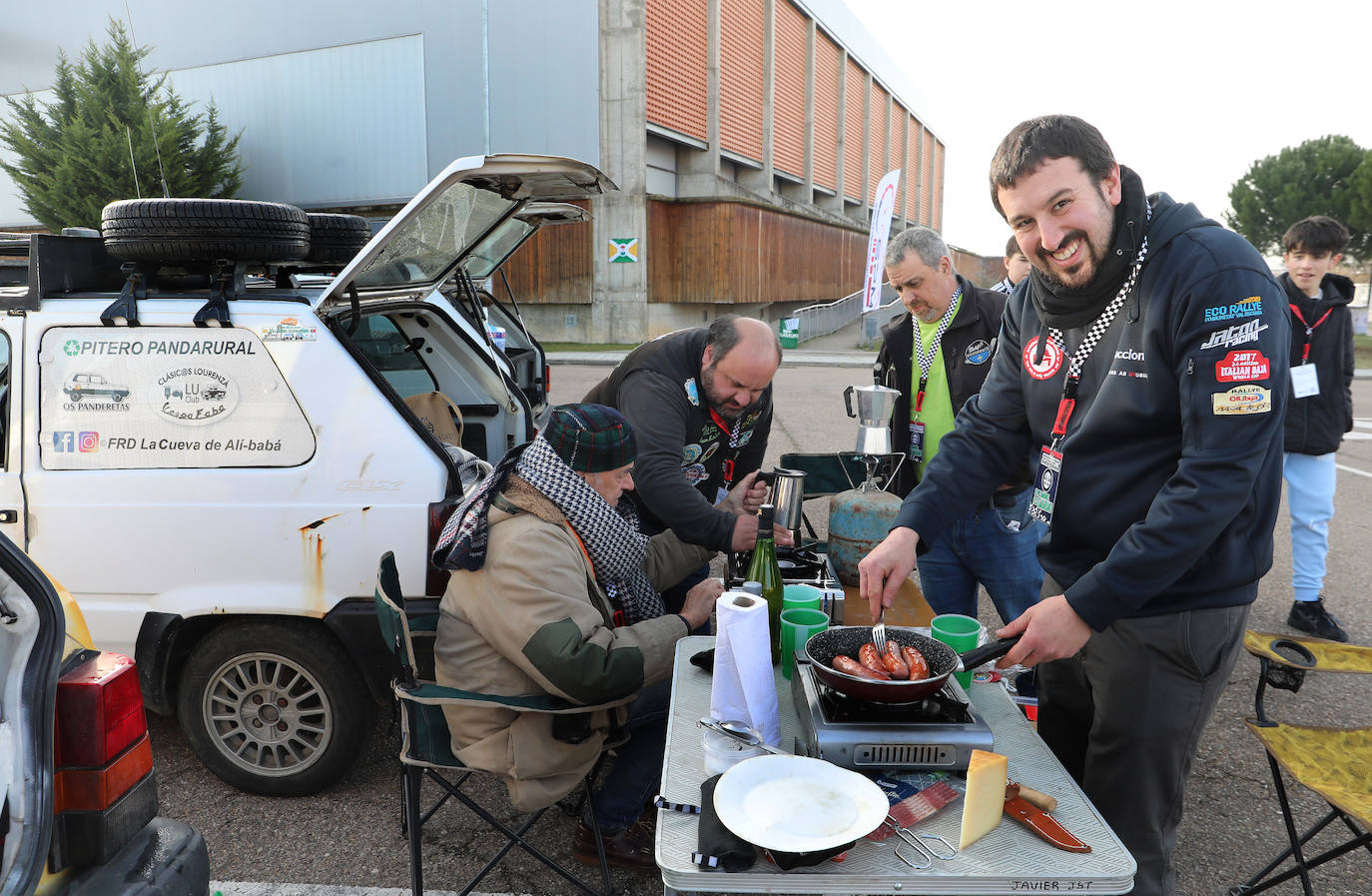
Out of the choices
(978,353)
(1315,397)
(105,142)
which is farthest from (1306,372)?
(105,142)

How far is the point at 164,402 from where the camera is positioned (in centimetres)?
286

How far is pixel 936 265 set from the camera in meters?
3.73

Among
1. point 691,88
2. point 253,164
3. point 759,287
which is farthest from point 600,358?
point 253,164

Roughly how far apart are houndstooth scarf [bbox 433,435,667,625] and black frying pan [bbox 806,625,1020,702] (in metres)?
0.88

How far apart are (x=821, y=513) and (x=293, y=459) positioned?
5.42 meters

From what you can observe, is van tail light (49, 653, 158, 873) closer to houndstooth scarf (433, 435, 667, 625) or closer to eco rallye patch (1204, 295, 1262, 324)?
houndstooth scarf (433, 435, 667, 625)

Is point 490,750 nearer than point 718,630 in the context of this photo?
No

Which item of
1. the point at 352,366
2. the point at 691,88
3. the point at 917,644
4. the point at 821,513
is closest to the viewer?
the point at 917,644

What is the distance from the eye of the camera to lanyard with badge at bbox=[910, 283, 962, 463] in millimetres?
3721

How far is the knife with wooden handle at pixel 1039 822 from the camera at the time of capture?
1.48 metres

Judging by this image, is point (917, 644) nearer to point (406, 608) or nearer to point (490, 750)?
point (490, 750)

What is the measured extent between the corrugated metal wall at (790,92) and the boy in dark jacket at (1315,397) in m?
26.9

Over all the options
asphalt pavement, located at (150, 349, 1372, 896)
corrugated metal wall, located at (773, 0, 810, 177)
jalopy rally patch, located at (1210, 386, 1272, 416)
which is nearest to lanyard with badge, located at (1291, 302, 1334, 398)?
asphalt pavement, located at (150, 349, 1372, 896)

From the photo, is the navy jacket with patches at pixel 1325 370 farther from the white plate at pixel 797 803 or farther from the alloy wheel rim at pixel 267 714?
the alloy wheel rim at pixel 267 714
